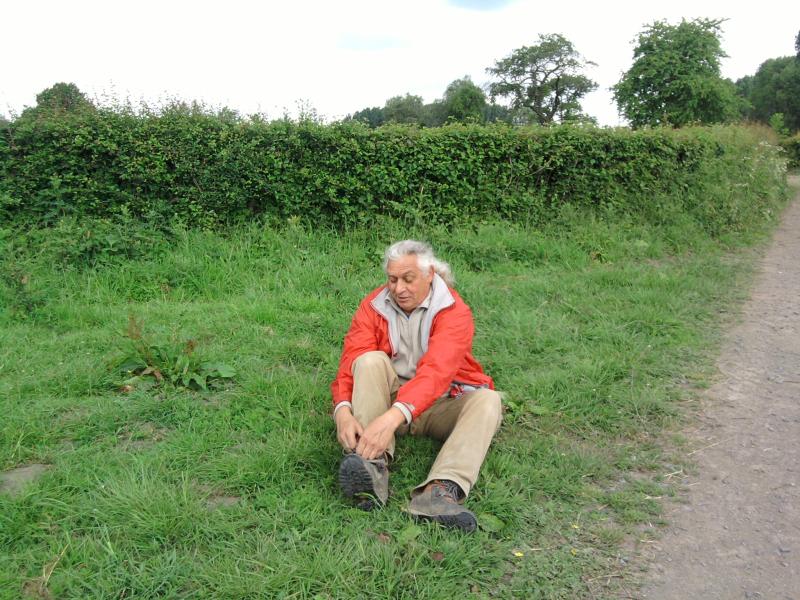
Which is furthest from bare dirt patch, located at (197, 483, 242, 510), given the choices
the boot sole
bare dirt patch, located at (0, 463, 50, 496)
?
bare dirt patch, located at (0, 463, 50, 496)

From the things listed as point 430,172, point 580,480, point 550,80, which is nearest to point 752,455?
point 580,480

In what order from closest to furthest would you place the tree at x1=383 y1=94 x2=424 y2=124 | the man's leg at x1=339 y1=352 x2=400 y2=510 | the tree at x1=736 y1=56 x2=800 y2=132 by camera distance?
the man's leg at x1=339 y1=352 x2=400 y2=510
the tree at x1=736 y1=56 x2=800 y2=132
the tree at x1=383 y1=94 x2=424 y2=124

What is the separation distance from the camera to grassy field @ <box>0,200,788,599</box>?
2758 millimetres

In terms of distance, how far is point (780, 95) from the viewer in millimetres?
56375

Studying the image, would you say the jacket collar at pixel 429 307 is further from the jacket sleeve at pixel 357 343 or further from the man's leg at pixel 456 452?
the man's leg at pixel 456 452

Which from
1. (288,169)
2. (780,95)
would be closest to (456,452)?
(288,169)

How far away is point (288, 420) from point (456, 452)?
124cm

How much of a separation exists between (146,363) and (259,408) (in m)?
1.01

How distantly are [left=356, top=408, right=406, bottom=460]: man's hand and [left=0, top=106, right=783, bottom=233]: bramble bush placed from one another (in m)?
5.05

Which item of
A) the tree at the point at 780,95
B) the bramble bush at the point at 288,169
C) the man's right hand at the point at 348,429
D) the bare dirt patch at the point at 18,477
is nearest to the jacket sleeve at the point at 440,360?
the man's right hand at the point at 348,429

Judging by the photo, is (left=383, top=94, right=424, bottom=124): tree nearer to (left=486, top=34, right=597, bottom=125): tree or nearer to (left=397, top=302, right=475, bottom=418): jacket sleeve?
(left=486, top=34, right=597, bottom=125): tree

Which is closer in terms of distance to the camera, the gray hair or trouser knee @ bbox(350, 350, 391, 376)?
trouser knee @ bbox(350, 350, 391, 376)

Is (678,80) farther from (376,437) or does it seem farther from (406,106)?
(406,106)

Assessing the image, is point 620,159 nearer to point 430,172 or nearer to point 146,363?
point 430,172
